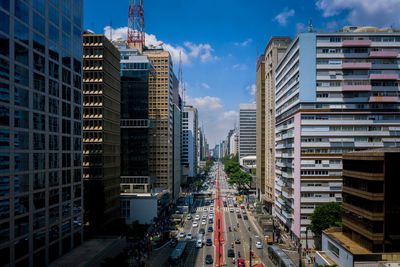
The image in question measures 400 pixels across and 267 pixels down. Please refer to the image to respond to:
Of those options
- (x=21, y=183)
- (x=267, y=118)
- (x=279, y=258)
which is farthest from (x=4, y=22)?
(x=267, y=118)

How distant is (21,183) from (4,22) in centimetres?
2093

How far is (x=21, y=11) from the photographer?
40.2 meters

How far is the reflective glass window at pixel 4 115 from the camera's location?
36.3m

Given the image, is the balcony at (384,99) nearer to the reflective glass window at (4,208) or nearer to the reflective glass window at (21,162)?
the reflective glass window at (21,162)

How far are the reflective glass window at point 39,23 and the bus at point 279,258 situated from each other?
2132 inches

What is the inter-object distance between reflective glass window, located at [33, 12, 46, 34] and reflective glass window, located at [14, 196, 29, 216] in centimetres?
2463

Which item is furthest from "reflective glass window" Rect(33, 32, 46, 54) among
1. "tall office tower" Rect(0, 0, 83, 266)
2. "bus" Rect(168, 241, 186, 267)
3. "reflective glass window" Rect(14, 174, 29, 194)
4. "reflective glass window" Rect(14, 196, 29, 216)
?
"bus" Rect(168, 241, 186, 267)

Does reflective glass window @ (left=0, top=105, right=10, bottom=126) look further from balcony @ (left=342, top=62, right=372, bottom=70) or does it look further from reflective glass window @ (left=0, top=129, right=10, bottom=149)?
balcony @ (left=342, top=62, right=372, bottom=70)

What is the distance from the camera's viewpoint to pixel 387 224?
43.0 meters

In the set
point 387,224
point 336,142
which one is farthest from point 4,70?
point 336,142

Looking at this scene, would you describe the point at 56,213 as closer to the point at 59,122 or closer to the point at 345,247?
the point at 59,122

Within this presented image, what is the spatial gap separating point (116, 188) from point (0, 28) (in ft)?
165

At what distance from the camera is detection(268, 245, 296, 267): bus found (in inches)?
1949

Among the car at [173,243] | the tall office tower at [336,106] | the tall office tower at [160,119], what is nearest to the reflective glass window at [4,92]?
the car at [173,243]
